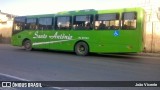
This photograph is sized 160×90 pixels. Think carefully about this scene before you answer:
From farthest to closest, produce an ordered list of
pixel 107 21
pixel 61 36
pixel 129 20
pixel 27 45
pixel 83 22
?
pixel 27 45 < pixel 61 36 < pixel 83 22 < pixel 107 21 < pixel 129 20

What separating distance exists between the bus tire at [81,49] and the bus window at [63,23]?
56.6 inches

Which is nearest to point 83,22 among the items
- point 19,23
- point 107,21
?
point 107,21

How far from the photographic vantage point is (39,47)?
22922 mm

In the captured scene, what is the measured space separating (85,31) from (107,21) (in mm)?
1786

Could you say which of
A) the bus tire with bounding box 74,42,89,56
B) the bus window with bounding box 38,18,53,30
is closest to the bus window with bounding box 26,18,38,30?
the bus window with bounding box 38,18,53,30

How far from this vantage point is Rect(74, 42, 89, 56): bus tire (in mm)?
19823

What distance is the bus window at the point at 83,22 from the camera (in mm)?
19689

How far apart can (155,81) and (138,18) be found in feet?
26.1

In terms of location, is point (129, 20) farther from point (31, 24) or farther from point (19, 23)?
point (19, 23)

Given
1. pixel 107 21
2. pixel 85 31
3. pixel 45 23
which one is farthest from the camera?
pixel 45 23

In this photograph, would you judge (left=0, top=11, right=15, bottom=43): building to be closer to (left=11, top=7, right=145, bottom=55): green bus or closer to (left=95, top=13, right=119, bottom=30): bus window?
(left=11, top=7, right=145, bottom=55): green bus

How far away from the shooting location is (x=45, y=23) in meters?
22.6

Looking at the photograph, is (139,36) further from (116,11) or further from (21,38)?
(21,38)

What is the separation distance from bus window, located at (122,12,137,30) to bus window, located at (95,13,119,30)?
1.53ft
